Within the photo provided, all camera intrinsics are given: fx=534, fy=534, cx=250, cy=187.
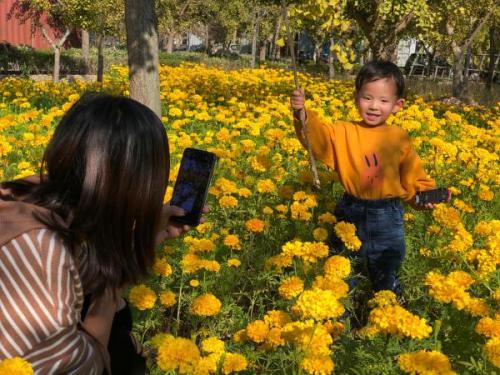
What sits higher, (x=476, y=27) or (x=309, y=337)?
(x=476, y=27)

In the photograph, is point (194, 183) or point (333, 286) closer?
point (333, 286)

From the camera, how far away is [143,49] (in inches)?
243

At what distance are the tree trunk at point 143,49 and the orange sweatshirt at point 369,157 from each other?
3633mm

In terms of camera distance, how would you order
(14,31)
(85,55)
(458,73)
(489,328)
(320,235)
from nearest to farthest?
1. (489,328)
2. (320,235)
3. (458,73)
4. (85,55)
5. (14,31)

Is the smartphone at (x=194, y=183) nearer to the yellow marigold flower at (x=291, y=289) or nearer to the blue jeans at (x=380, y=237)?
the yellow marigold flower at (x=291, y=289)

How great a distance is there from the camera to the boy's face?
282 centimetres

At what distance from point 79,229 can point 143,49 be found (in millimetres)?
5101

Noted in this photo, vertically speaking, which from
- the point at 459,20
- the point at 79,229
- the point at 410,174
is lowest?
the point at 410,174

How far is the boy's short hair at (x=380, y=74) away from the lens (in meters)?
2.83

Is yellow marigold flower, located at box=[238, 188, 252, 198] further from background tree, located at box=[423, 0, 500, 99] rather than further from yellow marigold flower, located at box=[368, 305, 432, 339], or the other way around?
background tree, located at box=[423, 0, 500, 99]

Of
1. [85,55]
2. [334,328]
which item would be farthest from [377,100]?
[85,55]

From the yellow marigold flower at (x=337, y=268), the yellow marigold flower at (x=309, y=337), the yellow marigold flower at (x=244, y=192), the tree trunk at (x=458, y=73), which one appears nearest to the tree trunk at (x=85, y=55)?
the tree trunk at (x=458, y=73)

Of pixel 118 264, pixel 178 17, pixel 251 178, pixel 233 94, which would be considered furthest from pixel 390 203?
pixel 178 17

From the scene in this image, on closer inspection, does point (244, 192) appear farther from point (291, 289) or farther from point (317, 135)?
point (291, 289)
